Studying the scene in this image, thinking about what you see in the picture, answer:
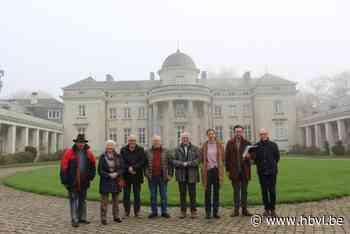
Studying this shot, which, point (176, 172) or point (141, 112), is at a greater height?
point (141, 112)

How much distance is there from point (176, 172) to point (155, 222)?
1.26 metres

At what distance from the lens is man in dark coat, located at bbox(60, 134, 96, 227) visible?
647 cm

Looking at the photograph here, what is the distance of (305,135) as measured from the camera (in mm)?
41438

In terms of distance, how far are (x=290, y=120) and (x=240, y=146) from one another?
3685cm

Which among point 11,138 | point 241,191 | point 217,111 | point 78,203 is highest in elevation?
point 217,111

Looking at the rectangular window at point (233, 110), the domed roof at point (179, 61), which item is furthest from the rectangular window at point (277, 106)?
the domed roof at point (179, 61)

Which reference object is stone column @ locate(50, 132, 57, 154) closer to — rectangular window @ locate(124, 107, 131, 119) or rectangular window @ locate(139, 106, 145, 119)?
rectangular window @ locate(124, 107, 131, 119)

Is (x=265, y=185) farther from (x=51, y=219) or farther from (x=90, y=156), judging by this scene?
(x=51, y=219)

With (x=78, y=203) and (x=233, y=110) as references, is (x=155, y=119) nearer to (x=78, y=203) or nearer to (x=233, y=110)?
(x=233, y=110)

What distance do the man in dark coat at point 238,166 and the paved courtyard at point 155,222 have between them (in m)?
0.56

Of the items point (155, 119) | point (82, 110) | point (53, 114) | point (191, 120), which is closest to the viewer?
point (191, 120)

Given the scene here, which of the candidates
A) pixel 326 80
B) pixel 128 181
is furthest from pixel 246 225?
pixel 326 80

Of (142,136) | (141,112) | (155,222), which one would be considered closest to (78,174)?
(155,222)
